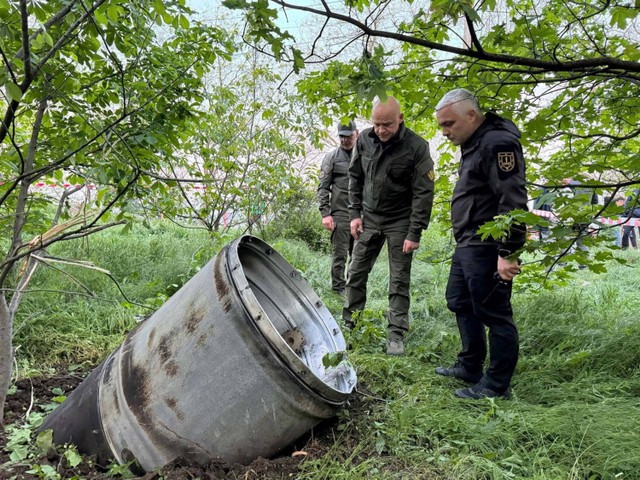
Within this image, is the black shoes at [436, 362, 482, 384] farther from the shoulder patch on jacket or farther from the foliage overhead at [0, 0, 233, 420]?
the foliage overhead at [0, 0, 233, 420]

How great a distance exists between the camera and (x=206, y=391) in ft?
6.30

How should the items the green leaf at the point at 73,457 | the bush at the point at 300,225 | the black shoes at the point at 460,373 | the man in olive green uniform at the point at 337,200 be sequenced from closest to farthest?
the green leaf at the point at 73,457 → the black shoes at the point at 460,373 → the man in olive green uniform at the point at 337,200 → the bush at the point at 300,225

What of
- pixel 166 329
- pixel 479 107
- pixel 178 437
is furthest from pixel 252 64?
pixel 178 437

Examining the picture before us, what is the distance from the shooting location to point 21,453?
2.06 metres

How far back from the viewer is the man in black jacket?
2402 millimetres

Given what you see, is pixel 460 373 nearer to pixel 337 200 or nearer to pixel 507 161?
pixel 507 161

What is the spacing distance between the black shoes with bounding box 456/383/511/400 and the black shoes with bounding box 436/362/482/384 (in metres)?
0.20

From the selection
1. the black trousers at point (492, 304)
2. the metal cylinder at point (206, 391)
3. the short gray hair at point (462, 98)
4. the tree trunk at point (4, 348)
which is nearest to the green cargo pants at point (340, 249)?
the black trousers at point (492, 304)

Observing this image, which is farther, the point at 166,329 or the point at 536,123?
the point at 536,123

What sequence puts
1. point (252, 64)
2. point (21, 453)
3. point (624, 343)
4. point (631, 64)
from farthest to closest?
point (252, 64), point (624, 343), point (21, 453), point (631, 64)

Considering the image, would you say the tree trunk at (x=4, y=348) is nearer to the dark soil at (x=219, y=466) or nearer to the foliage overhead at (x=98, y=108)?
the foliage overhead at (x=98, y=108)

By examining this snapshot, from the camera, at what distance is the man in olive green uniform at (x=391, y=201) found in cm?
338

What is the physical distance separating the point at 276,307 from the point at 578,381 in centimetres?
196

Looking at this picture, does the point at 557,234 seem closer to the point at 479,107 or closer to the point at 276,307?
the point at 479,107
